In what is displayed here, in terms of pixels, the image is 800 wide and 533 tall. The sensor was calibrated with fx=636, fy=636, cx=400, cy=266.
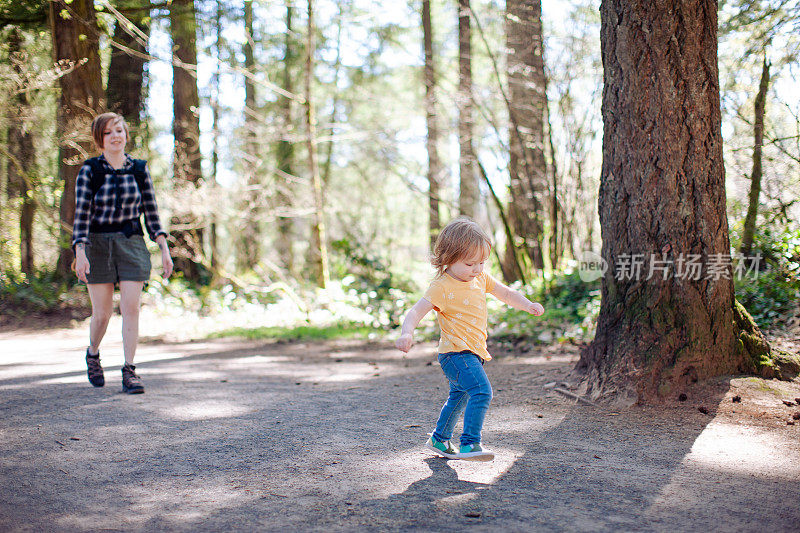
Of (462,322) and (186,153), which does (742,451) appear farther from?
(186,153)

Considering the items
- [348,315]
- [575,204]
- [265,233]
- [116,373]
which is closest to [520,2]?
[575,204]

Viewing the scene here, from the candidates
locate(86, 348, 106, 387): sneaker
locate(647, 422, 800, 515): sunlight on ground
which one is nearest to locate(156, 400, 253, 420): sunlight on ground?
locate(86, 348, 106, 387): sneaker

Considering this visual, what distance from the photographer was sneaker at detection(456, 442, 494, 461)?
3.28 metres

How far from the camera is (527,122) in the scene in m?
10.2

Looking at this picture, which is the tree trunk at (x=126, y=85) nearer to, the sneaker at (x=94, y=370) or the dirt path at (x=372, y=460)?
the dirt path at (x=372, y=460)

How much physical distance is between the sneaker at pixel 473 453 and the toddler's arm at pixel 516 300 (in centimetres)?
78

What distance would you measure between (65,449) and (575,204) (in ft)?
25.6

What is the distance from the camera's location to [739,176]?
8109mm

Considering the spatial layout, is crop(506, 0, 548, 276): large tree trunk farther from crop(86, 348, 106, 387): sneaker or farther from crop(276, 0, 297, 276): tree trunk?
crop(276, 0, 297, 276): tree trunk

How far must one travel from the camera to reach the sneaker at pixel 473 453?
10.8 ft

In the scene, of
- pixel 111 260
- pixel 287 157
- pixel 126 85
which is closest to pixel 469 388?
pixel 111 260

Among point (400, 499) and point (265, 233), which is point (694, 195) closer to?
point (400, 499)

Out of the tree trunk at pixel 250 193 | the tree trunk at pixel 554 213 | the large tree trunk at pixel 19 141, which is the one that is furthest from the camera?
the tree trunk at pixel 250 193

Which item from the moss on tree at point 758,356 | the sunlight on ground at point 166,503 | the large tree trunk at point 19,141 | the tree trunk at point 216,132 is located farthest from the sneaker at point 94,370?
the large tree trunk at point 19,141
